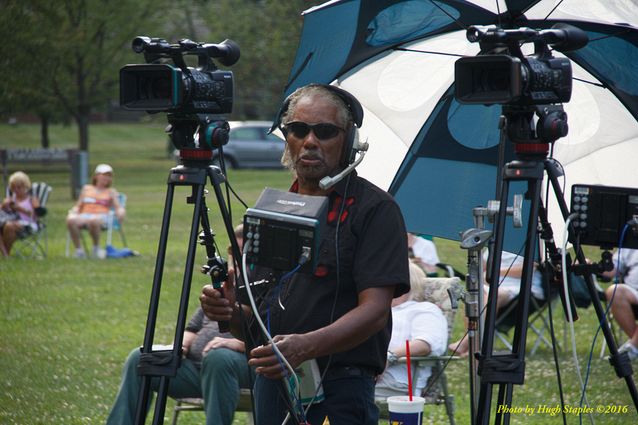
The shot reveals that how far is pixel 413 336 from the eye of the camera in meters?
6.38

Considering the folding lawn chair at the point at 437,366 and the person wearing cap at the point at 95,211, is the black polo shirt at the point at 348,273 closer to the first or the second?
the folding lawn chair at the point at 437,366

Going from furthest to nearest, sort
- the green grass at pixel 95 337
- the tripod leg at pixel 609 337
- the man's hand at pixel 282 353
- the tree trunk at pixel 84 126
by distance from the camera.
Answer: the tree trunk at pixel 84 126 < the green grass at pixel 95 337 < the tripod leg at pixel 609 337 < the man's hand at pixel 282 353

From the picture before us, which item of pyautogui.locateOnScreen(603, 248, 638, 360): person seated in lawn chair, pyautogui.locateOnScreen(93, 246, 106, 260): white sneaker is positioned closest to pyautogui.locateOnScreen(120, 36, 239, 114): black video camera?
pyautogui.locateOnScreen(603, 248, 638, 360): person seated in lawn chair

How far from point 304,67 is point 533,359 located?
4666 mm

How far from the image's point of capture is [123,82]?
381cm

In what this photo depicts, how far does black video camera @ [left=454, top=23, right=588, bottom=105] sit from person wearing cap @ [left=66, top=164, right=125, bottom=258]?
12.5 metres

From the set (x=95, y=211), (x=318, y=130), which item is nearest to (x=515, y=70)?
(x=318, y=130)

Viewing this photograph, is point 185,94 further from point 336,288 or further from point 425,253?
point 425,253

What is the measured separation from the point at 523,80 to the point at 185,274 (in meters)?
1.35

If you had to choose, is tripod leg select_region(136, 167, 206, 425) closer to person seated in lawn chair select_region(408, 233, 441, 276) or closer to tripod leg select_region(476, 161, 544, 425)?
tripod leg select_region(476, 161, 544, 425)

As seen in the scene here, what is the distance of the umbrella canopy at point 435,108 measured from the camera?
475 cm

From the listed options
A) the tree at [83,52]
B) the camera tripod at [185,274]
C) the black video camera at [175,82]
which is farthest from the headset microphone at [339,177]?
the tree at [83,52]

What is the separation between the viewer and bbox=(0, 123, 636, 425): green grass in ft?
23.9

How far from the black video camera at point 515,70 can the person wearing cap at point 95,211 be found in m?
12.5
